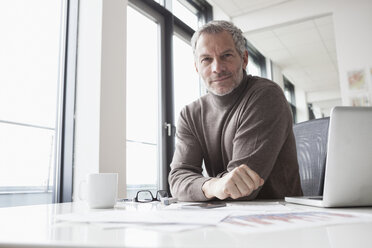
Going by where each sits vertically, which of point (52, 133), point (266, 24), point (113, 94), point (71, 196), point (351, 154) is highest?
point (266, 24)

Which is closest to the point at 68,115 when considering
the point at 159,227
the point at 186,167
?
the point at 186,167

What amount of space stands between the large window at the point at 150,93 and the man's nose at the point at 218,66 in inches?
42.7

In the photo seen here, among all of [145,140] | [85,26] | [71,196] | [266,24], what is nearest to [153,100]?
[145,140]

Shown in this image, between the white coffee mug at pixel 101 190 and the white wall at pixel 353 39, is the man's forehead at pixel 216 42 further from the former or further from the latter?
the white wall at pixel 353 39

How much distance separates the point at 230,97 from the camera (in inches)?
54.5

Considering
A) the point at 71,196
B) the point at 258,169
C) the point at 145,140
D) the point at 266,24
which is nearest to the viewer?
the point at 258,169

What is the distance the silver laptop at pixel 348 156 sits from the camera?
65cm

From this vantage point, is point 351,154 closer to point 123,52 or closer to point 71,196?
point 71,196

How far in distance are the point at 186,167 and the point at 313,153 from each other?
610 millimetres

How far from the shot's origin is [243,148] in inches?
43.8

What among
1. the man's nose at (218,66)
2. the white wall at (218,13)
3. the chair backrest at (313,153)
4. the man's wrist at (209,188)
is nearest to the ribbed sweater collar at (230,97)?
the man's nose at (218,66)

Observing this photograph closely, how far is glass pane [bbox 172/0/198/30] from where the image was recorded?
3.05m

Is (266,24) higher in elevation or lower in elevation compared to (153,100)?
higher

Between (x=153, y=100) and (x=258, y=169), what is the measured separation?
1691 mm
